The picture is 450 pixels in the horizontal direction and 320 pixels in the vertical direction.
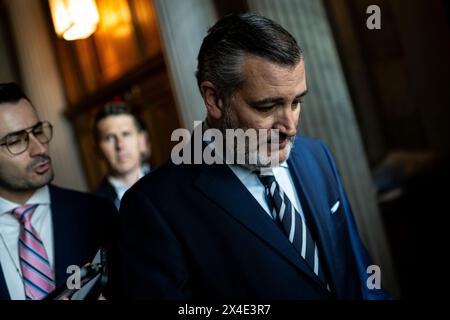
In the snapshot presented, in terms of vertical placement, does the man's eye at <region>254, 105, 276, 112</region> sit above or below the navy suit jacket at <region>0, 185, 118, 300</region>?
above

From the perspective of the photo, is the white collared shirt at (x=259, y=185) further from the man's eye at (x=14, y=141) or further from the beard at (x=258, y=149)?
the man's eye at (x=14, y=141)

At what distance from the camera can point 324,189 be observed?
1375 mm

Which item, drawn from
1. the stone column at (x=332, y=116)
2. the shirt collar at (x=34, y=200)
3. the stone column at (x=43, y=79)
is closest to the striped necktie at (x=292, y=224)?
the shirt collar at (x=34, y=200)

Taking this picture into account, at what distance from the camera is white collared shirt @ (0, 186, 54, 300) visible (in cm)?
147

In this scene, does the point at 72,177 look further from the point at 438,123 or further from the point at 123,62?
the point at 438,123

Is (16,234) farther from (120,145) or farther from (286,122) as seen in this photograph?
(120,145)

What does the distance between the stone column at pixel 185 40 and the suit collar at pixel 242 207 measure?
4.06ft

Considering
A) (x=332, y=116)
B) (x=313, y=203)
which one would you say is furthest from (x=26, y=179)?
(x=332, y=116)

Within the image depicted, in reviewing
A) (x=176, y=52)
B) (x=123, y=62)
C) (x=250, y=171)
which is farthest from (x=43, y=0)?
(x=250, y=171)

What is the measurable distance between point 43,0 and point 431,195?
459cm

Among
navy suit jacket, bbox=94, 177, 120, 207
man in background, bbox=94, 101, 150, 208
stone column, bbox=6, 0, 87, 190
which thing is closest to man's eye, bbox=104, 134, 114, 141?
man in background, bbox=94, 101, 150, 208

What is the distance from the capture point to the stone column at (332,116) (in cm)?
235

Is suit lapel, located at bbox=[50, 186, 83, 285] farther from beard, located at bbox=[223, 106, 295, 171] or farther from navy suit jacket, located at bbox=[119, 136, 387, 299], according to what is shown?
beard, located at bbox=[223, 106, 295, 171]

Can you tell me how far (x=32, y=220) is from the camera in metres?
1.55
